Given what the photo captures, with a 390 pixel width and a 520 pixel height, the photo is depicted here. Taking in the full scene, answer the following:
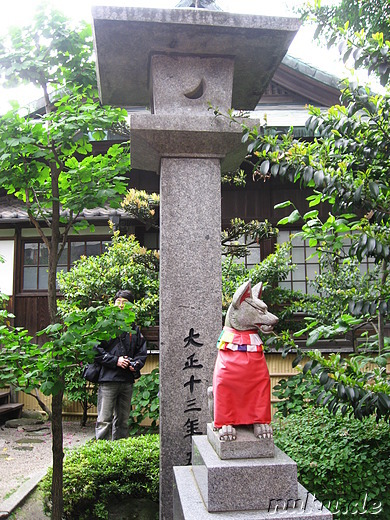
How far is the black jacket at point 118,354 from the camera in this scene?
6293 millimetres

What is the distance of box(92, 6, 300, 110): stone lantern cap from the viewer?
433 cm

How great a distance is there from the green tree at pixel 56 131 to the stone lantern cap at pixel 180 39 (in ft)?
0.96

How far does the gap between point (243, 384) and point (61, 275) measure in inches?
252

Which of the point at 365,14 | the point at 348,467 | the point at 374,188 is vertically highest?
the point at 365,14

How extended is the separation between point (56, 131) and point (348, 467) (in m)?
3.80

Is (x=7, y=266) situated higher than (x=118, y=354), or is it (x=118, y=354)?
(x=7, y=266)

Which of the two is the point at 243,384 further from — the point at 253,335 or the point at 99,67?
the point at 99,67

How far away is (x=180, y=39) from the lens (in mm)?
4562

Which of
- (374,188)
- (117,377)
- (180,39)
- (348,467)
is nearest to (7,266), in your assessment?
(117,377)

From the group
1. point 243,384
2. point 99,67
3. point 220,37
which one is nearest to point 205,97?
point 220,37

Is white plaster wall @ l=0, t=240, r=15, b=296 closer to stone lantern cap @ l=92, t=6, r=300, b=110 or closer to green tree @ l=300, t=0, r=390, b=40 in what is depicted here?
stone lantern cap @ l=92, t=6, r=300, b=110

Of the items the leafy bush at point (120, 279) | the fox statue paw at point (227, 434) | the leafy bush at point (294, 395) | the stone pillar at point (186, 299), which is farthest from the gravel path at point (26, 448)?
the fox statue paw at point (227, 434)

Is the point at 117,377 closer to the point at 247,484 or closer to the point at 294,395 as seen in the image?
the point at 294,395

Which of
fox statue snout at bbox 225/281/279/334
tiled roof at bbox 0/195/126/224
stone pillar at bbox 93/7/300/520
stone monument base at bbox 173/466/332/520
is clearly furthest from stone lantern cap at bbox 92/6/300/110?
tiled roof at bbox 0/195/126/224
